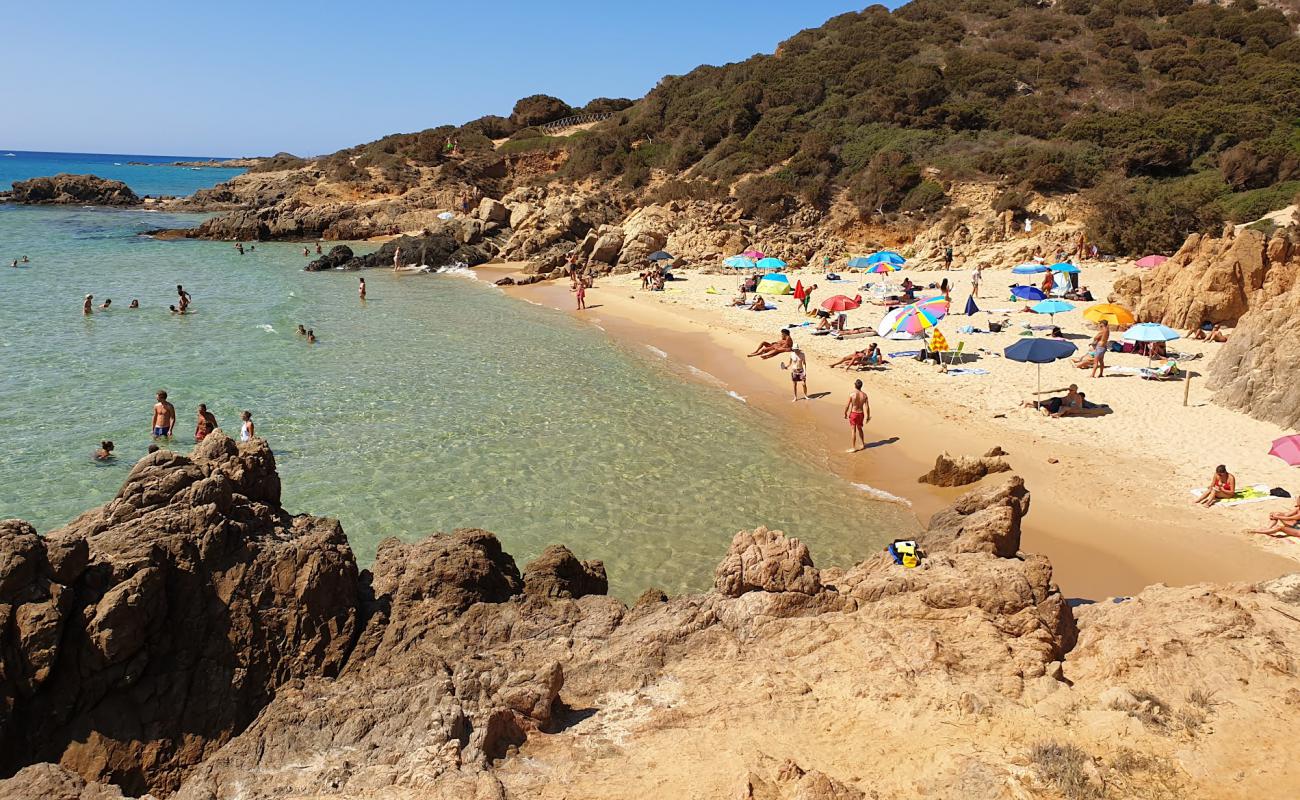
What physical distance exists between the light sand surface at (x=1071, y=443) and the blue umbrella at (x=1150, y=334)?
3.09ft

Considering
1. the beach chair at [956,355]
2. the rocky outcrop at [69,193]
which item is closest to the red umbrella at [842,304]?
the beach chair at [956,355]

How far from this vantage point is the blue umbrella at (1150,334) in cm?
1762

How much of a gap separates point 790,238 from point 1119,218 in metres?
14.0

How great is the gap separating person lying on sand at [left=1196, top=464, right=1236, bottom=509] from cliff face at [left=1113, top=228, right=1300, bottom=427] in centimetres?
375

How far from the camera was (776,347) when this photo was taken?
2250 centimetres

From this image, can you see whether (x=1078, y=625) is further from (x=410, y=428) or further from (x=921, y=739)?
(x=410, y=428)

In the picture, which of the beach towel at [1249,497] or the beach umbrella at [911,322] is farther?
the beach umbrella at [911,322]

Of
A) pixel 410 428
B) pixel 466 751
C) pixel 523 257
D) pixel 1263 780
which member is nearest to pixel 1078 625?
pixel 1263 780

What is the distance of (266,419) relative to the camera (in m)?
16.7

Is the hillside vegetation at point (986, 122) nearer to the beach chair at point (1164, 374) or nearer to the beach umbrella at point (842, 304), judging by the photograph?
the beach umbrella at point (842, 304)

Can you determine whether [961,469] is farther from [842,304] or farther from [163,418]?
[163,418]

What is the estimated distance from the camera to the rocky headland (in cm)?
487

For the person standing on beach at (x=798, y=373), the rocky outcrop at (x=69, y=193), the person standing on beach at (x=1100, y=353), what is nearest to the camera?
the person standing on beach at (x=1100, y=353)

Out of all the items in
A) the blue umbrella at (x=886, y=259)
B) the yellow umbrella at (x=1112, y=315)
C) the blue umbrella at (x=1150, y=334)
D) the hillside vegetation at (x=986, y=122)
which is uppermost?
the hillside vegetation at (x=986, y=122)
